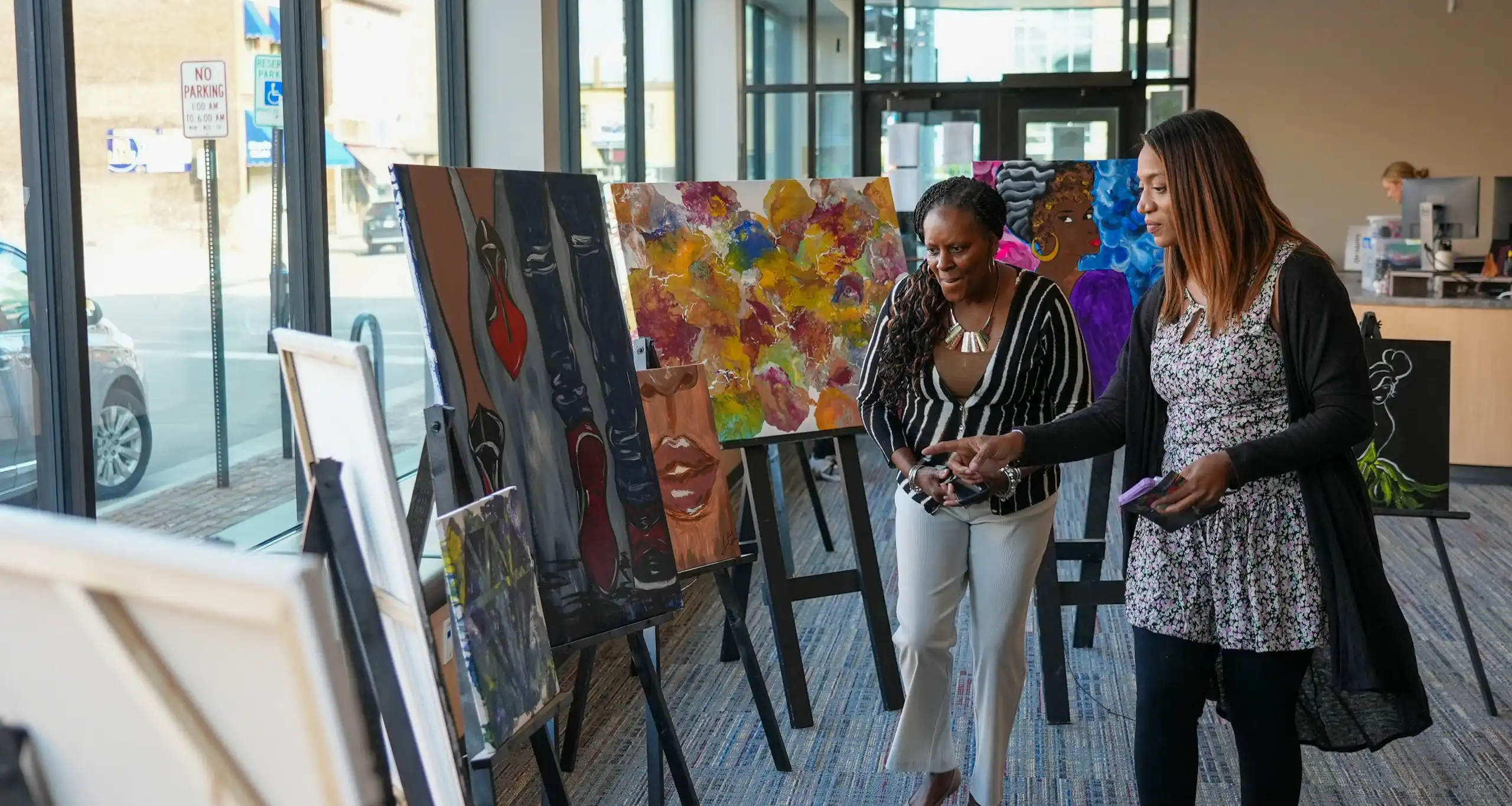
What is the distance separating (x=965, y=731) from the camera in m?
3.74

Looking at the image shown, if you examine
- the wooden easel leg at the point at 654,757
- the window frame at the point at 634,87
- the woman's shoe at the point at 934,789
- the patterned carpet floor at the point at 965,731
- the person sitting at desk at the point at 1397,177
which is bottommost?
the patterned carpet floor at the point at 965,731

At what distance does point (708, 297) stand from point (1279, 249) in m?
2.01

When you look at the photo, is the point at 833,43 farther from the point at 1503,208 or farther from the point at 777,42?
the point at 1503,208

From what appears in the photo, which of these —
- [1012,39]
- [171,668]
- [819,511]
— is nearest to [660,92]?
[819,511]

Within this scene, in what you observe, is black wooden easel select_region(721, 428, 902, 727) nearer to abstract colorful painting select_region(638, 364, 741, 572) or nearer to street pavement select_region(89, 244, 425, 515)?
abstract colorful painting select_region(638, 364, 741, 572)

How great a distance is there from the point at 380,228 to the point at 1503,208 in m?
6.64

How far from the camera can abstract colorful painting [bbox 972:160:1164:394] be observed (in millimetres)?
4098

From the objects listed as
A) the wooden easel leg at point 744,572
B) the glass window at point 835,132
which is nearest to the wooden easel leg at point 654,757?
the wooden easel leg at point 744,572

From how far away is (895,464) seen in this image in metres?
2.88

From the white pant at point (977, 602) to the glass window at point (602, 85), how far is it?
3.35 metres

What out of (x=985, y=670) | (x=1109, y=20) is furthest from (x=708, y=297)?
(x=1109, y=20)

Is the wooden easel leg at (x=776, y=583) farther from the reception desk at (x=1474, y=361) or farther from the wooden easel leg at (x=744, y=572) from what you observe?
the reception desk at (x=1474, y=361)

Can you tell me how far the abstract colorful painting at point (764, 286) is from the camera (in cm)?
380

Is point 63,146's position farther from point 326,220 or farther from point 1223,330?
point 1223,330
